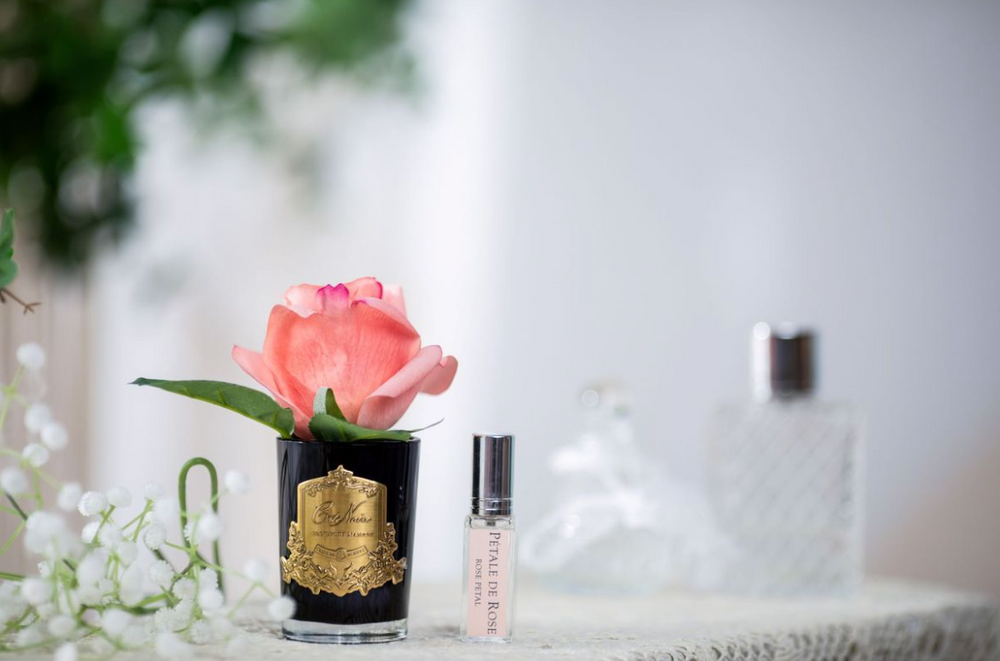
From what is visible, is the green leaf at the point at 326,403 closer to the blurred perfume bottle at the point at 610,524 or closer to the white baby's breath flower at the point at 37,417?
the white baby's breath flower at the point at 37,417

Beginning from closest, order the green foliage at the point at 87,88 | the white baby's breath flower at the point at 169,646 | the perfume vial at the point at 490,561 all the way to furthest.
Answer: the white baby's breath flower at the point at 169,646 < the perfume vial at the point at 490,561 < the green foliage at the point at 87,88

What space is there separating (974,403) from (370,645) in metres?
0.71

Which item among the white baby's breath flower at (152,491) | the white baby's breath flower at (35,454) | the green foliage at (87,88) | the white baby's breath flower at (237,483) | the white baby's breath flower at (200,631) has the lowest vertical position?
the white baby's breath flower at (200,631)

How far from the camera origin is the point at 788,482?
0.79 meters

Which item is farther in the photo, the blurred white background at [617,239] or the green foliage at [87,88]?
the green foliage at [87,88]

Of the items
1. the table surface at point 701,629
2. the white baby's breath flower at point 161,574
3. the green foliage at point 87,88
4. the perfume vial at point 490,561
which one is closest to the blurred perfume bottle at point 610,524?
the table surface at point 701,629

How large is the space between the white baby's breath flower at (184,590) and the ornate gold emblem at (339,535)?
47 mm

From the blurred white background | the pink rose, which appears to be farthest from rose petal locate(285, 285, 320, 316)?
the blurred white background

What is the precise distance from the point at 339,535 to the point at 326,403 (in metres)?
0.06

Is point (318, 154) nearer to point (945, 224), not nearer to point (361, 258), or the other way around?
point (361, 258)

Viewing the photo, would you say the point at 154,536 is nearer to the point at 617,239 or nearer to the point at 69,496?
the point at 69,496

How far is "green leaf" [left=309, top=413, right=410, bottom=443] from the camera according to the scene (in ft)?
1.59

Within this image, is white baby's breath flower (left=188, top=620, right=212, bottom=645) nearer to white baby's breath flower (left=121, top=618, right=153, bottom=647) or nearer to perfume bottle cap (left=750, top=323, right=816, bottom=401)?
white baby's breath flower (left=121, top=618, right=153, bottom=647)

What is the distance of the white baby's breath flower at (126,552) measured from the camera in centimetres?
46
